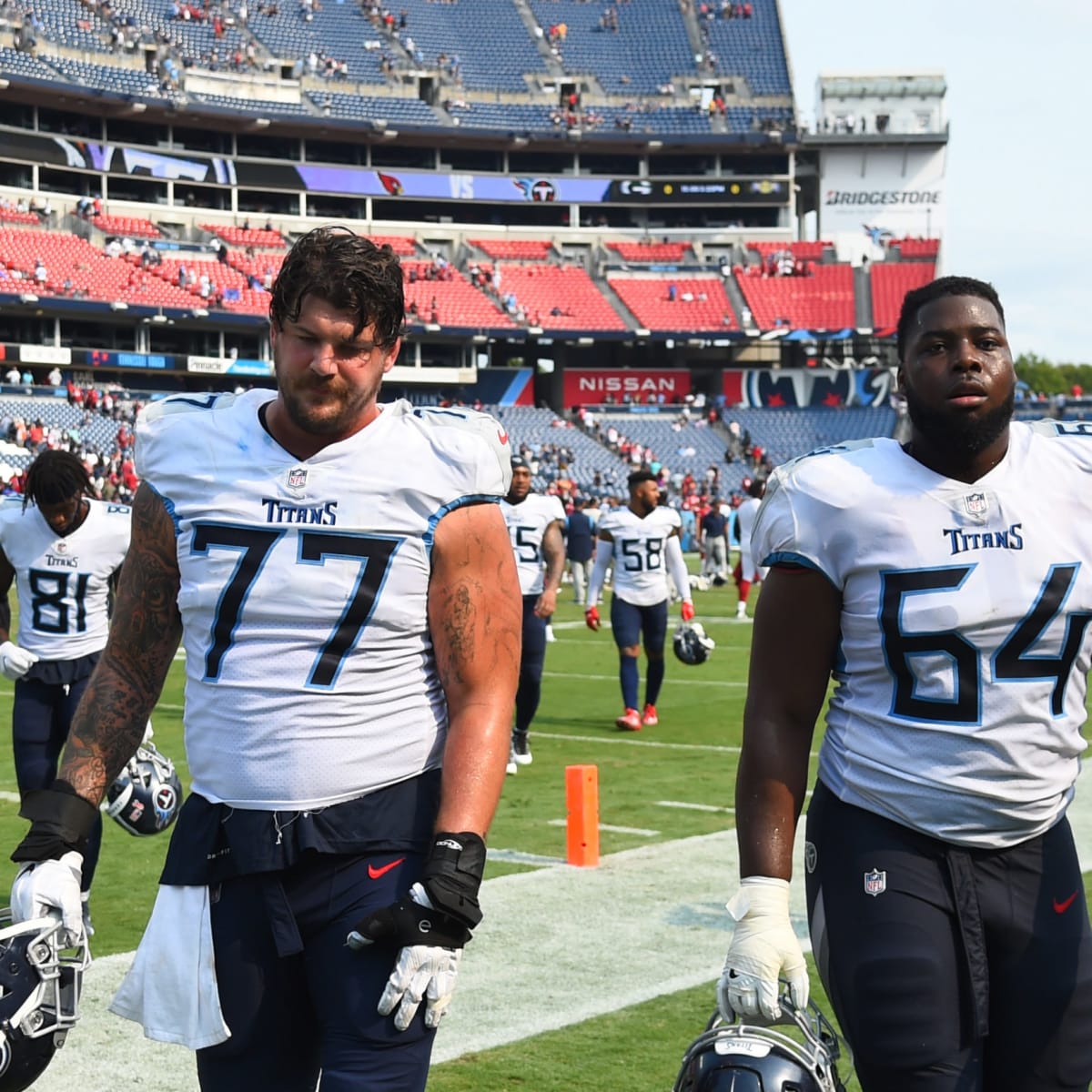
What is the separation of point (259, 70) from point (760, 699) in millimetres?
57990

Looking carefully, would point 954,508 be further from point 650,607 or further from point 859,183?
point 859,183

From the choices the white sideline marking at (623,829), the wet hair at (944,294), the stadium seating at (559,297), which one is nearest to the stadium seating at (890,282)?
the stadium seating at (559,297)

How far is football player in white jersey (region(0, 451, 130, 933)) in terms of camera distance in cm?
681

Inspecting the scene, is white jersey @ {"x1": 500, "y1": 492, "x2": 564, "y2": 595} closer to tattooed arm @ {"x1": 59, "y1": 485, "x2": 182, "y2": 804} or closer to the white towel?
tattooed arm @ {"x1": 59, "y1": 485, "x2": 182, "y2": 804}

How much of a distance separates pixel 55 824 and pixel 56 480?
4.17m

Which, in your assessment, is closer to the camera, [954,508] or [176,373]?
[954,508]

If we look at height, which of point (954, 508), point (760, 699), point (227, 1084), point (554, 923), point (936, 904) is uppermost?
point (954, 508)

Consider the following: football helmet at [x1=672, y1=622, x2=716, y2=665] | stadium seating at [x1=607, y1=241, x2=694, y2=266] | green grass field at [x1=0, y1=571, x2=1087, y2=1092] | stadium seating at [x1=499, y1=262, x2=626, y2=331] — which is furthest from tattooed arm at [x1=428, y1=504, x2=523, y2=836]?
stadium seating at [x1=607, y1=241, x2=694, y2=266]

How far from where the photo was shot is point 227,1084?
2891 millimetres

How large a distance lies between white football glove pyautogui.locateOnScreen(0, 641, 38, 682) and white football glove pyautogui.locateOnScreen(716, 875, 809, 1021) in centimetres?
458

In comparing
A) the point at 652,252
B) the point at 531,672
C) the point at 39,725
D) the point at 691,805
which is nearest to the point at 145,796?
the point at 39,725

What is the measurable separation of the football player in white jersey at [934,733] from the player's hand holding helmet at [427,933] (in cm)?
50

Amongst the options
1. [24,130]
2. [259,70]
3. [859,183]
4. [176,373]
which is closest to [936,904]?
[176,373]

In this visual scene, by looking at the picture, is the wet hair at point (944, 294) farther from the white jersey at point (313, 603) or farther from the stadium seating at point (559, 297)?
the stadium seating at point (559, 297)
